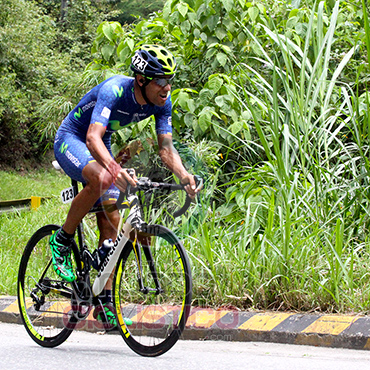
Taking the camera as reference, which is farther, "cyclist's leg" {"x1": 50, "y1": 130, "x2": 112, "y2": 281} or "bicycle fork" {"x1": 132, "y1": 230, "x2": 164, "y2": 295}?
"cyclist's leg" {"x1": 50, "y1": 130, "x2": 112, "y2": 281}

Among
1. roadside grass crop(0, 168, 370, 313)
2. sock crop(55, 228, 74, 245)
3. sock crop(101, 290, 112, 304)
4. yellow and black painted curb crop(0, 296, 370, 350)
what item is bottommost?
yellow and black painted curb crop(0, 296, 370, 350)

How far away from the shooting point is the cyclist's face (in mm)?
3822

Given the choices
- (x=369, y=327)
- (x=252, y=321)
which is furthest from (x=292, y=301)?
(x=369, y=327)

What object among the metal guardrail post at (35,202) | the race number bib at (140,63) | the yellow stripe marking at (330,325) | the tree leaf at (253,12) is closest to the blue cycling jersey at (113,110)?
the race number bib at (140,63)

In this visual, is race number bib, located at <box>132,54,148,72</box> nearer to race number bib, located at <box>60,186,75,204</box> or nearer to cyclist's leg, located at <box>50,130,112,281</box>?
cyclist's leg, located at <box>50,130,112,281</box>

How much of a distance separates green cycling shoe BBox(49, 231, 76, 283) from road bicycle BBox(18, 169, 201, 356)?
47 mm

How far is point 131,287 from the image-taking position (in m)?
4.12

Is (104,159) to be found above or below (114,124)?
below

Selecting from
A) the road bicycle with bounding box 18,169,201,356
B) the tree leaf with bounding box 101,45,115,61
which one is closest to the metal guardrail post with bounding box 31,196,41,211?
the tree leaf with bounding box 101,45,115,61

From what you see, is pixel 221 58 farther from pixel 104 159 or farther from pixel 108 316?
pixel 108 316

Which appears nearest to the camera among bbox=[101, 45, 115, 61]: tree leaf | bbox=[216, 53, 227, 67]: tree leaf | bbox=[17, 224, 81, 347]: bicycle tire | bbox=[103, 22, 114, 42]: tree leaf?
bbox=[17, 224, 81, 347]: bicycle tire

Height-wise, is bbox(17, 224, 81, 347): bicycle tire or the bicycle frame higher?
the bicycle frame

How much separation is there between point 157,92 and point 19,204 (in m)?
9.19

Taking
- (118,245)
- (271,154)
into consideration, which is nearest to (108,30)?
(271,154)
